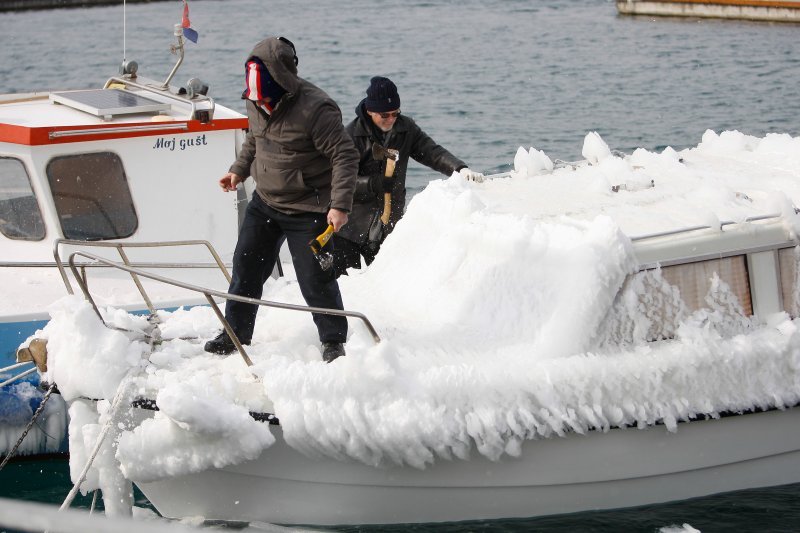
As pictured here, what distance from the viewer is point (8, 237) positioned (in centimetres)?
769

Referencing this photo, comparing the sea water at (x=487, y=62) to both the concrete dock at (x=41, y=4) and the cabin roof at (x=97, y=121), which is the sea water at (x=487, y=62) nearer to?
the concrete dock at (x=41, y=4)

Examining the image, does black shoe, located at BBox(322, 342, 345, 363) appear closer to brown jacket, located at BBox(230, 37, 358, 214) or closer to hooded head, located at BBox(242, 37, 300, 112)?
brown jacket, located at BBox(230, 37, 358, 214)

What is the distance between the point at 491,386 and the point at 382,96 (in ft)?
6.95

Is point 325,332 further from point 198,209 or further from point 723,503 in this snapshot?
point 198,209

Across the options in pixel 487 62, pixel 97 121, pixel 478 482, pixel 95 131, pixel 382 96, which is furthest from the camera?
pixel 487 62

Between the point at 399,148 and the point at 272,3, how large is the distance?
2823 centimetres

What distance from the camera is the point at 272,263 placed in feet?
18.5

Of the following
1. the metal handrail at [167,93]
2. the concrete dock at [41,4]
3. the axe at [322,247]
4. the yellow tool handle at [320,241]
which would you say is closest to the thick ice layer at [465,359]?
the axe at [322,247]

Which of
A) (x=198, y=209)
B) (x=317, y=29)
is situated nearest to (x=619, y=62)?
(x=317, y=29)

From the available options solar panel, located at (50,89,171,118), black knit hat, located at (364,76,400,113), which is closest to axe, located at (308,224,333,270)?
black knit hat, located at (364,76,400,113)

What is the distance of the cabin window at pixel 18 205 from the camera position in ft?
24.7

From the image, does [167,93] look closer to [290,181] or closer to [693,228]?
[290,181]

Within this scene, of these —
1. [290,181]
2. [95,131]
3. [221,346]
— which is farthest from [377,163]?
[95,131]

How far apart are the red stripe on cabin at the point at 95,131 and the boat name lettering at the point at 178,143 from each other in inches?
2.4
